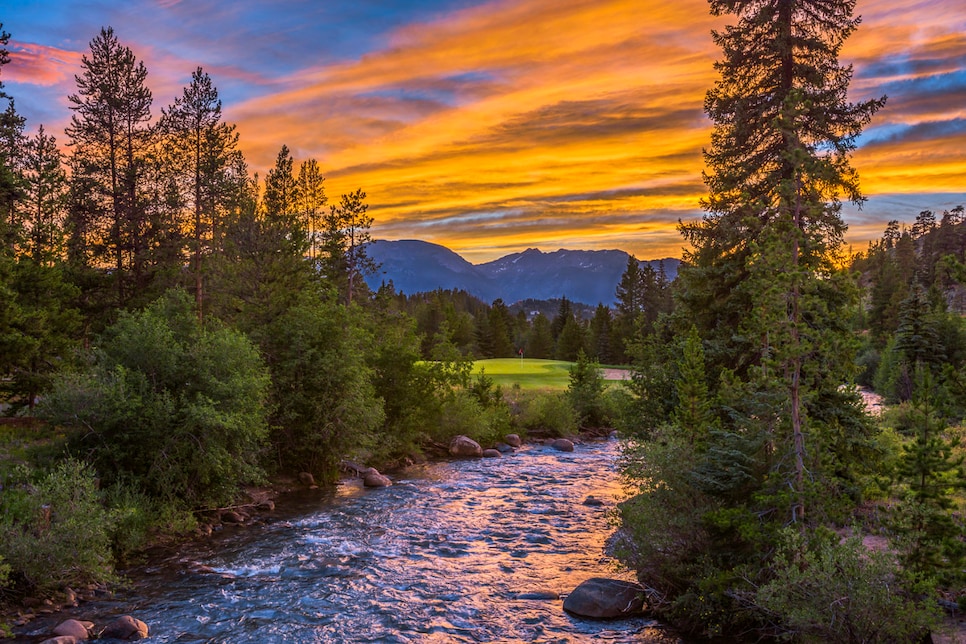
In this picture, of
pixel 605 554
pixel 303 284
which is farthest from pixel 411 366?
pixel 605 554

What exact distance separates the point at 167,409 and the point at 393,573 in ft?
26.0

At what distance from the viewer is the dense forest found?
32.0ft

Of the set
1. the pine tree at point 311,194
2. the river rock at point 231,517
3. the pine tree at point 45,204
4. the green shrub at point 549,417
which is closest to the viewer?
the river rock at point 231,517

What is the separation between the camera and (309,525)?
63.2ft

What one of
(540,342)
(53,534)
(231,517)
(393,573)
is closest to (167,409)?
(231,517)

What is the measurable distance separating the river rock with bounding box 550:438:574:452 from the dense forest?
2.70 meters

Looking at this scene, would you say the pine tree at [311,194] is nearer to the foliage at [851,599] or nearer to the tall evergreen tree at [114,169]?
the tall evergreen tree at [114,169]

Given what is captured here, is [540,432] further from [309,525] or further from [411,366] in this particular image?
[309,525]

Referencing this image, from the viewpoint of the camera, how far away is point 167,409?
17.2 meters

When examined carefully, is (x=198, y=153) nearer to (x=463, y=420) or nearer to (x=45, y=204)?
(x=45, y=204)

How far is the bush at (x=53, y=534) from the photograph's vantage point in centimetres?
1213

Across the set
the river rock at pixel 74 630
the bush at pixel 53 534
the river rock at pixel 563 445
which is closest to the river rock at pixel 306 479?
the bush at pixel 53 534

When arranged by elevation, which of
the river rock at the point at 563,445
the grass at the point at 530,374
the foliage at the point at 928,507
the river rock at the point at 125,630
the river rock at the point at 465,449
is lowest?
the river rock at the point at 563,445

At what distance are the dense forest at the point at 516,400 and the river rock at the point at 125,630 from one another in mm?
2058
